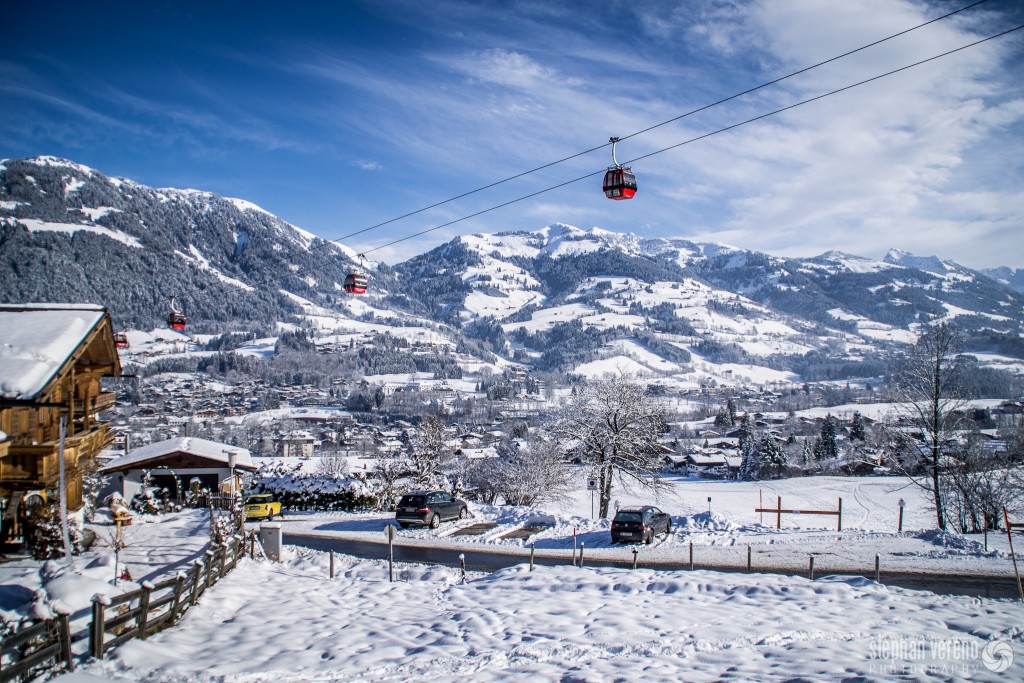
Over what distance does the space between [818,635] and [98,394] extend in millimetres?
25501

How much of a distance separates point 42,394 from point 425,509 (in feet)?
55.4

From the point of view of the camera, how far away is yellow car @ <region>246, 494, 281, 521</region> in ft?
99.0

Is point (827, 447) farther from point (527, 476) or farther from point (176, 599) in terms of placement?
point (176, 599)

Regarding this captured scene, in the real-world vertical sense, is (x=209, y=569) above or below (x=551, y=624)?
above

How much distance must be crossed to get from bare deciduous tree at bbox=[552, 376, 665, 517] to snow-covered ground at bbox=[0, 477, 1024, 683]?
525 inches

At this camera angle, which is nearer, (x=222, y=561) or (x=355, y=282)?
(x=222, y=561)

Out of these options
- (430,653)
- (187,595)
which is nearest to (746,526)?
(430,653)

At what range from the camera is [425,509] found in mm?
26969

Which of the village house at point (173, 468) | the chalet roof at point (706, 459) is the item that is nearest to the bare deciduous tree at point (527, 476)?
the village house at point (173, 468)

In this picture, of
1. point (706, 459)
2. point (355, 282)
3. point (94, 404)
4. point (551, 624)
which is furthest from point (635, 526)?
point (706, 459)

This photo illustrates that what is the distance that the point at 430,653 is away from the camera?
1066 centimetres

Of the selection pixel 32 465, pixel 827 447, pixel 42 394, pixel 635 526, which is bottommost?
pixel 827 447

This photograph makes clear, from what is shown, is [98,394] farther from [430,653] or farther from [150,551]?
[430,653]

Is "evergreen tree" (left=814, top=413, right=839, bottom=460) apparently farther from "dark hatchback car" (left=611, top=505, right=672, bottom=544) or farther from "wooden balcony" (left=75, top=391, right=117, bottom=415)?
"wooden balcony" (left=75, top=391, right=117, bottom=415)
